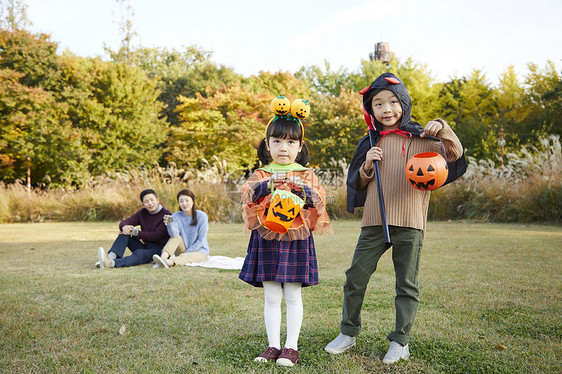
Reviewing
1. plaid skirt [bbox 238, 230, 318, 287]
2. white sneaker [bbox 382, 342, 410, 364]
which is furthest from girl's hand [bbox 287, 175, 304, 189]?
white sneaker [bbox 382, 342, 410, 364]

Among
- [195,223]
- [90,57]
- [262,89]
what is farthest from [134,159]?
[195,223]

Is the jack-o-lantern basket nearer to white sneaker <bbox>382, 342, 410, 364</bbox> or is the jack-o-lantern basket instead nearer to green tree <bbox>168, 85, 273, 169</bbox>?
white sneaker <bbox>382, 342, 410, 364</bbox>

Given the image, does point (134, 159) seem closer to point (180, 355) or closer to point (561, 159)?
point (561, 159)

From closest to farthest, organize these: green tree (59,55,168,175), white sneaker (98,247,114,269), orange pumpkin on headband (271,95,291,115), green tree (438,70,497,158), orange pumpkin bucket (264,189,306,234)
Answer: orange pumpkin bucket (264,189,306,234) < orange pumpkin on headband (271,95,291,115) < white sneaker (98,247,114,269) < green tree (59,55,168,175) < green tree (438,70,497,158)

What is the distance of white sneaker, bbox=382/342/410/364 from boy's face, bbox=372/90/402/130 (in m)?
1.34

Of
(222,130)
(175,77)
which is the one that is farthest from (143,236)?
(175,77)

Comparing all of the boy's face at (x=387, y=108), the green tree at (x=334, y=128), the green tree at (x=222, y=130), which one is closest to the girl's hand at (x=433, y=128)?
the boy's face at (x=387, y=108)

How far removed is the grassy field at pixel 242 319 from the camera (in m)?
2.55

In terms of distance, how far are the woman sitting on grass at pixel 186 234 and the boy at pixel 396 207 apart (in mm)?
3795

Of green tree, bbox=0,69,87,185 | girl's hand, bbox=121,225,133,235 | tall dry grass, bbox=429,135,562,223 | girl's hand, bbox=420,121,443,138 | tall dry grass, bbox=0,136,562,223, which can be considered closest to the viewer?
girl's hand, bbox=420,121,443,138

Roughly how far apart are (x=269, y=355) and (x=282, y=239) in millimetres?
673

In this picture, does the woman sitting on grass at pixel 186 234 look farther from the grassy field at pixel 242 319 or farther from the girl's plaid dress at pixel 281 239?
the girl's plaid dress at pixel 281 239

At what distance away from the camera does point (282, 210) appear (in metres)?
2.47

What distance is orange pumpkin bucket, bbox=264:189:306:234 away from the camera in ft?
8.13
